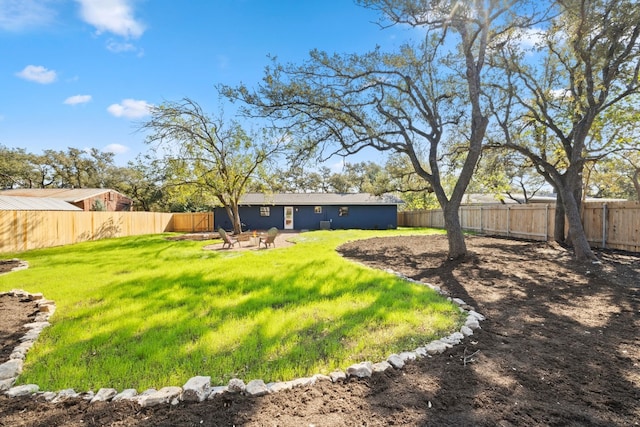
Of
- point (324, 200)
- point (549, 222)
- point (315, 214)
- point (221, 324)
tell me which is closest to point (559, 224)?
point (549, 222)

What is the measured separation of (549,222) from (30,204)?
2658 centimetres

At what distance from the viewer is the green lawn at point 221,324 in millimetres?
2697

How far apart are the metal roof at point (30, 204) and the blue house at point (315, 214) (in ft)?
33.6

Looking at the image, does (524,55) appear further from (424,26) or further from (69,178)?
(69,178)

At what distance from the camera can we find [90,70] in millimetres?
8625

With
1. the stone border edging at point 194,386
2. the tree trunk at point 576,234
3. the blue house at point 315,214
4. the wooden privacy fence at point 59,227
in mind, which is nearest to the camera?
the stone border edging at point 194,386

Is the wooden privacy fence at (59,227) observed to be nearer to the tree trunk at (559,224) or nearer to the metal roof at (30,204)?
the metal roof at (30,204)

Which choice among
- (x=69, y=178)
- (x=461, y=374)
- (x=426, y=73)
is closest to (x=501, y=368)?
(x=461, y=374)

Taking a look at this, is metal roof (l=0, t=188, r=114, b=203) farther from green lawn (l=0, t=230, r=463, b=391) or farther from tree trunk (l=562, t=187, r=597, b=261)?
tree trunk (l=562, t=187, r=597, b=261)

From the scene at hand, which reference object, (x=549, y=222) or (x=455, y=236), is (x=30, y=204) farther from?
(x=549, y=222)

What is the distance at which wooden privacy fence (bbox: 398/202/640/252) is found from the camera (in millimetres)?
9391

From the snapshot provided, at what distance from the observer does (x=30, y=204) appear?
17.3m

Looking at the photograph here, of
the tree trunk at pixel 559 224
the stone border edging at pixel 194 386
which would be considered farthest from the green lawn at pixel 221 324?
the tree trunk at pixel 559 224

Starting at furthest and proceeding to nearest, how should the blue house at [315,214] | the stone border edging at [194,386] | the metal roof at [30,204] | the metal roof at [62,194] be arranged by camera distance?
the blue house at [315,214] < the metal roof at [62,194] < the metal roof at [30,204] < the stone border edging at [194,386]
